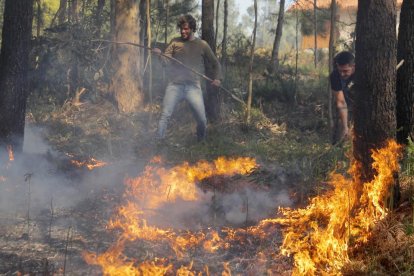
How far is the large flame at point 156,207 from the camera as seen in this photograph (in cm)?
363

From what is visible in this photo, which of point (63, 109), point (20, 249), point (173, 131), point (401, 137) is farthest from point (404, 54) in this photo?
point (63, 109)

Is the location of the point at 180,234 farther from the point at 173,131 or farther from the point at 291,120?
the point at 291,120

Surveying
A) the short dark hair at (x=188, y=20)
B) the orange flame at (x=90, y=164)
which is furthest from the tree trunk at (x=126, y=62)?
the orange flame at (x=90, y=164)

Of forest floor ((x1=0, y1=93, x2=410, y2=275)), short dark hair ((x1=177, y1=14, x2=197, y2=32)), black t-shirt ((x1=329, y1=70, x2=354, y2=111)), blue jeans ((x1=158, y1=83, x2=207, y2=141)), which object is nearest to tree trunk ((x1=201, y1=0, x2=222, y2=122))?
forest floor ((x1=0, y1=93, x2=410, y2=275))

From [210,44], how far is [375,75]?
5.72 m

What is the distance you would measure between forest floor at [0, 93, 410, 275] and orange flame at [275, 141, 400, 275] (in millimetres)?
174

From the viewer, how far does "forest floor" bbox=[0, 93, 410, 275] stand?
3812 millimetres

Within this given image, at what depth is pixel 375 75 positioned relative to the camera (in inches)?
165

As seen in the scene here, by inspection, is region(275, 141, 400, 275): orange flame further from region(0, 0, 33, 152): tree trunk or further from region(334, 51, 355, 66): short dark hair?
region(0, 0, 33, 152): tree trunk

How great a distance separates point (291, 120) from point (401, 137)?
17.0ft

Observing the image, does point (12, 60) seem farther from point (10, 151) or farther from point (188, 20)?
point (188, 20)

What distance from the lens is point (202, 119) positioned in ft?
26.8

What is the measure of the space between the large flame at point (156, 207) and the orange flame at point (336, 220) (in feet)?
2.21

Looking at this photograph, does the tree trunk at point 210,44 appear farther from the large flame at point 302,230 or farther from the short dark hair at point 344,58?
the large flame at point 302,230
